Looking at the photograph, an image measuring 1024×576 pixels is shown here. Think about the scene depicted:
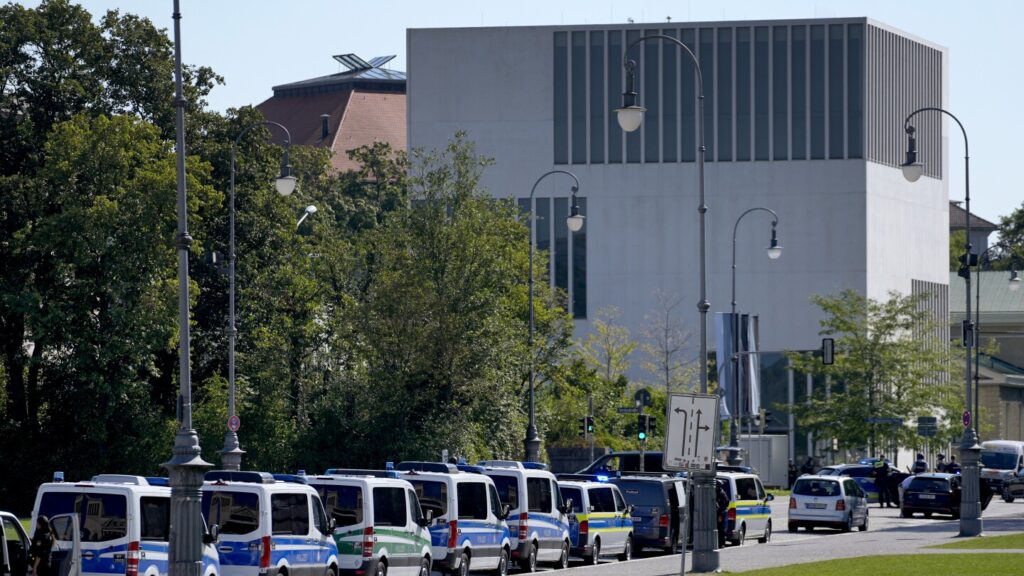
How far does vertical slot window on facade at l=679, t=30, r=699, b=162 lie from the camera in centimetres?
9125

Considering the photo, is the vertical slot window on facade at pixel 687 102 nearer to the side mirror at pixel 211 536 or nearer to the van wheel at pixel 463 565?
the van wheel at pixel 463 565

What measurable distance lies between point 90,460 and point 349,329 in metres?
9.84

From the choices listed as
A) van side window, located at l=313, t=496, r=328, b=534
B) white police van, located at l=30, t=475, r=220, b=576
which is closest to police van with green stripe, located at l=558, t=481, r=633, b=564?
van side window, located at l=313, t=496, r=328, b=534

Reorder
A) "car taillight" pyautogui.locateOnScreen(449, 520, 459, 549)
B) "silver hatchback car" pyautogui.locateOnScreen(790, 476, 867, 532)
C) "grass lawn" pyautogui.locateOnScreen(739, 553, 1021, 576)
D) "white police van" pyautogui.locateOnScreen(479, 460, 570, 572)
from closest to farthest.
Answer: "grass lawn" pyautogui.locateOnScreen(739, 553, 1021, 576)
"car taillight" pyautogui.locateOnScreen(449, 520, 459, 549)
"white police van" pyautogui.locateOnScreen(479, 460, 570, 572)
"silver hatchback car" pyautogui.locateOnScreen(790, 476, 867, 532)

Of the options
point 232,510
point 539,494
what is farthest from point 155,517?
point 539,494

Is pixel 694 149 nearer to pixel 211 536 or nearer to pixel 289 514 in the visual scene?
pixel 289 514

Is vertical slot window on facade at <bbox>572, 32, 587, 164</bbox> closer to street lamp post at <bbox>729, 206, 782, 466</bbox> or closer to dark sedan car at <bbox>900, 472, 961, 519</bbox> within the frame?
street lamp post at <bbox>729, 206, 782, 466</bbox>

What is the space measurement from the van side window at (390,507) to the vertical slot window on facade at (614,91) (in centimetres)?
6826

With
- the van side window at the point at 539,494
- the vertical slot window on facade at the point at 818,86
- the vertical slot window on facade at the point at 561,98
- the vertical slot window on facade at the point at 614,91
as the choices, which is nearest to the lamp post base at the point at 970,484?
the van side window at the point at 539,494

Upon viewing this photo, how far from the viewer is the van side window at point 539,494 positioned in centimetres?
2972

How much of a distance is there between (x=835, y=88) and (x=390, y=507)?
231ft

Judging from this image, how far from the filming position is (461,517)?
27406 mm

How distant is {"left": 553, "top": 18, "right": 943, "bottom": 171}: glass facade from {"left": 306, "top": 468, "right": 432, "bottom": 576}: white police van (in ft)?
220

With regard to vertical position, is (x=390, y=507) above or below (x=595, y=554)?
above
